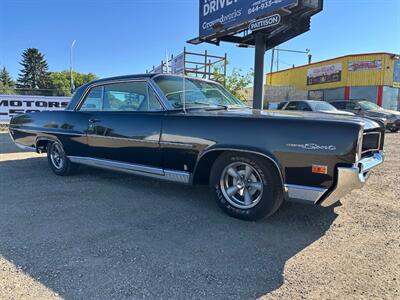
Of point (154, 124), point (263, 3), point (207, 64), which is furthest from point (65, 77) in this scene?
point (154, 124)

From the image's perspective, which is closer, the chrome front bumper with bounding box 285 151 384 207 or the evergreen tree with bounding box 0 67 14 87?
the chrome front bumper with bounding box 285 151 384 207

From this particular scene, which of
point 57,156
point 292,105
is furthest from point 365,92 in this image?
point 57,156

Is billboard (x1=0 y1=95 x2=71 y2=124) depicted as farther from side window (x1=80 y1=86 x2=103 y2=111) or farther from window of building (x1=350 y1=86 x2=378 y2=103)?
window of building (x1=350 y1=86 x2=378 y2=103)

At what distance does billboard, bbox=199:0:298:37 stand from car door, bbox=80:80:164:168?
6.60 meters

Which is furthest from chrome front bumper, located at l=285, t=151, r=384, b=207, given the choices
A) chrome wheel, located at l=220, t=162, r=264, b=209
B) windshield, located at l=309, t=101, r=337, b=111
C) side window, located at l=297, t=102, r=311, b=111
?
side window, located at l=297, t=102, r=311, b=111

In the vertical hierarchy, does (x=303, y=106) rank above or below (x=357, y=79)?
below

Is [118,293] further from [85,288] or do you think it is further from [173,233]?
[173,233]

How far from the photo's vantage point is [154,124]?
13.0 feet

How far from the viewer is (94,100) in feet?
16.3

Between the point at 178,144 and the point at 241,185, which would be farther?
the point at 178,144

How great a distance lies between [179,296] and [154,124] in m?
2.24

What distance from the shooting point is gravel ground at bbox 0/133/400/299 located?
226 cm

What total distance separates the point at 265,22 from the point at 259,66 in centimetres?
150

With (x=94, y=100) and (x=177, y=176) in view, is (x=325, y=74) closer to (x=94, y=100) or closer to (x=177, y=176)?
(x=94, y=100)
